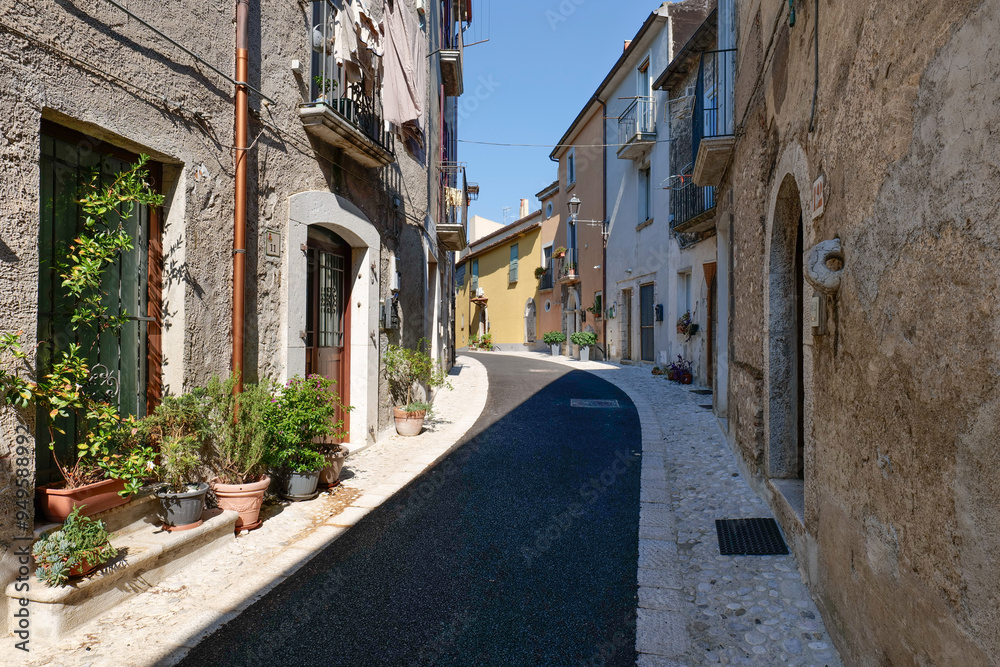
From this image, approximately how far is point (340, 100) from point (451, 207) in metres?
7.70

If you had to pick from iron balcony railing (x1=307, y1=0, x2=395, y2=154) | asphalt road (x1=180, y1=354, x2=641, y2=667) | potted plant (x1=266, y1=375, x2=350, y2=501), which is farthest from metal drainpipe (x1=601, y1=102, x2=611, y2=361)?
potted plant (x1=266, y1=375, x2=350, y2=501)

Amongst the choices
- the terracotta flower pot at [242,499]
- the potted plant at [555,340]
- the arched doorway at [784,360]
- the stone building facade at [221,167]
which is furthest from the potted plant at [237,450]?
the potted plant at [555,340]

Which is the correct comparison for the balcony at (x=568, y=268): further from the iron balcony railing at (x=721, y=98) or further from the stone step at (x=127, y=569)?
the stone step at (x=127, y=569)

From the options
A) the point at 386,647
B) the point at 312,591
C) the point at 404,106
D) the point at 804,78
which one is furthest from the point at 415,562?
the point at 404,106

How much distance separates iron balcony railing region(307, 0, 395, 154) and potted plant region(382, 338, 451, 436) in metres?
2.79

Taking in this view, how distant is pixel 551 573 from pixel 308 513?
2146mm

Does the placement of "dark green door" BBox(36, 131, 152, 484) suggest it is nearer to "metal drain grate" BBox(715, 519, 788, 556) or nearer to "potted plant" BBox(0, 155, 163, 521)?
"potted plant" BBox(0, 155, 163, 521)

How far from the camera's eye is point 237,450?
428 cm

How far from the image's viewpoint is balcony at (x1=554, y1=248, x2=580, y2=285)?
24006 mm

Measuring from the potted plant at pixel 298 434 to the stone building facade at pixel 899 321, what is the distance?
363 centimetres

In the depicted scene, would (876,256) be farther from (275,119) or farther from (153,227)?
(275,119)

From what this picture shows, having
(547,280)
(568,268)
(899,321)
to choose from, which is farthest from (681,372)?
(547,280)

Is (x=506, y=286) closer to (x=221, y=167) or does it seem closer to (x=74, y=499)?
(x=221, y=167)

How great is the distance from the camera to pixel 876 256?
7.38ft
